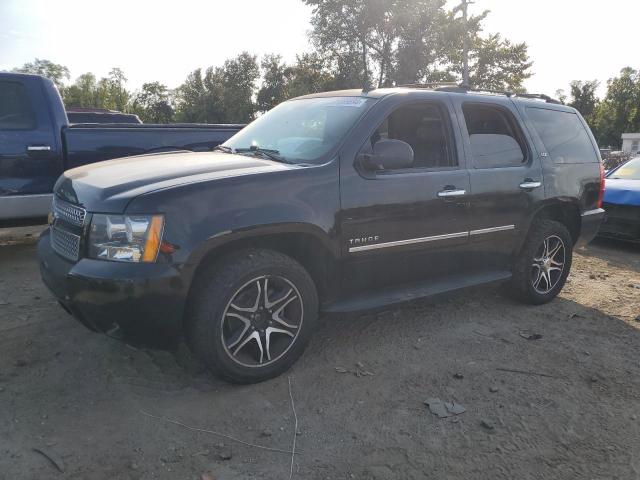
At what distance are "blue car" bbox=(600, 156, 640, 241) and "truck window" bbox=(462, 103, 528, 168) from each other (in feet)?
13.0

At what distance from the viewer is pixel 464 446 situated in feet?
8.93

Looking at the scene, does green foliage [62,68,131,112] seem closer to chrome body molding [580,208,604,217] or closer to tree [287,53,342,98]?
tree [287,53,342,98]

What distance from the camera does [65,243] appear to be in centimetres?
318

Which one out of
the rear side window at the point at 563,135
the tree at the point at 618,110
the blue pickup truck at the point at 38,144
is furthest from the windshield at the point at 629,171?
the tree at the point at 618,110

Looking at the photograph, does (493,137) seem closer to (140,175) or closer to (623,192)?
(140,175)

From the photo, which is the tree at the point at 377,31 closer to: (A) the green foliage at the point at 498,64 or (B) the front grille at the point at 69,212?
(A) the green foliage at the point at 498,64

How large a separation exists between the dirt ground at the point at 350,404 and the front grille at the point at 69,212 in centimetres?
97

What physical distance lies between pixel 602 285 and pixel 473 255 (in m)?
2.45

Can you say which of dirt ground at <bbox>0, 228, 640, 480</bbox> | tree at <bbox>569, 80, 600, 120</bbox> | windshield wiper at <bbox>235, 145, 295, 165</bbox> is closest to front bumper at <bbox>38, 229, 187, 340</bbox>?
dirt ground at <bbox>0, 228, 640, 480</bbox>

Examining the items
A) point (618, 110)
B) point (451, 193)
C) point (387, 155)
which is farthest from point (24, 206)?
point (618, 110)

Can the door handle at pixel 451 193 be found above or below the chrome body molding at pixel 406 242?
above

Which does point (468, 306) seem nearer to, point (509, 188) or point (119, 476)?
point (509, 188)

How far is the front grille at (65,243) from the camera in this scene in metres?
3.03

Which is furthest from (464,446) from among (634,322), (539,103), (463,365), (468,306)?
(539,103)
